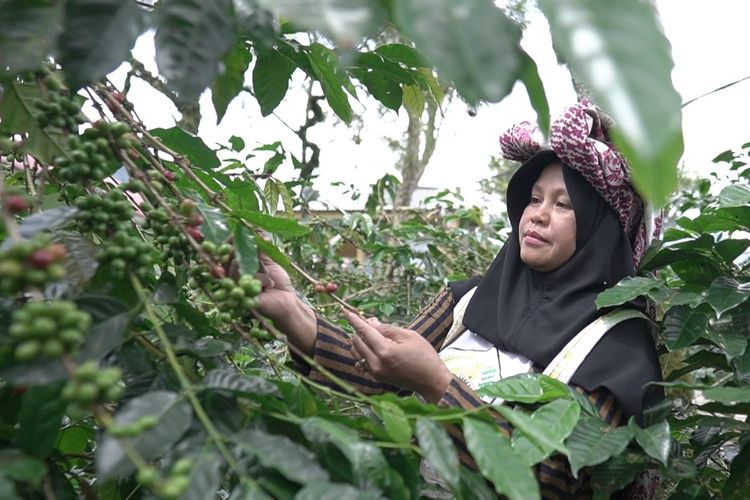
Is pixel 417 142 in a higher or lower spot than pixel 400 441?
higher

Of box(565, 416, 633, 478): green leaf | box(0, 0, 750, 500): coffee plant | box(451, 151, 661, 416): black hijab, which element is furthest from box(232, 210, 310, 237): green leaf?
box(451, 151, 661, 416): black hijab

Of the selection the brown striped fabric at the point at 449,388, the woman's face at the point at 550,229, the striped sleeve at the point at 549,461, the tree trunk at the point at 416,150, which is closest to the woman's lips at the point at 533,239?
the woman's face at the point at 550,229

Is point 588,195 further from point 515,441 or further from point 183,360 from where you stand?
point 183,360

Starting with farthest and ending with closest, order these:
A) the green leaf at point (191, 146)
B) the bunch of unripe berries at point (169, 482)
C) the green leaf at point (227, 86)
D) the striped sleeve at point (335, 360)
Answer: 1. the striped sleeve at point (335, 360)
2. the green leaf at point (191, 146)
3. the green leaf at point (227, 86)
4. the bunch of unripe berries at point (169, 482)

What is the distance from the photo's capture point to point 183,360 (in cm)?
82

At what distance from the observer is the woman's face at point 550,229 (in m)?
1.63

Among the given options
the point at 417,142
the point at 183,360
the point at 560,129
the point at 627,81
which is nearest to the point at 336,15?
the point at 627,81

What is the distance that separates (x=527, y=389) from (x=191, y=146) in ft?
2.32

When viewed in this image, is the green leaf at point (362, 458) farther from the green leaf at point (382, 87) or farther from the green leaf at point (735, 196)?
the green leaf at point (735, 196)

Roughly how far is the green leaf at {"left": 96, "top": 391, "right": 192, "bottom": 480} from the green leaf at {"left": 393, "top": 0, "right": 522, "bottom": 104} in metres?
0.35

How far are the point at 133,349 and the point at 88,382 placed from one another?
0.24 metres

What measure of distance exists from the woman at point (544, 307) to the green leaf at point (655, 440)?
18 cm

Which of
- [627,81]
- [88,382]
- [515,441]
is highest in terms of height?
[627,81]

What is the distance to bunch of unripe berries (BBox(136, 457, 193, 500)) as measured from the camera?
47cm
